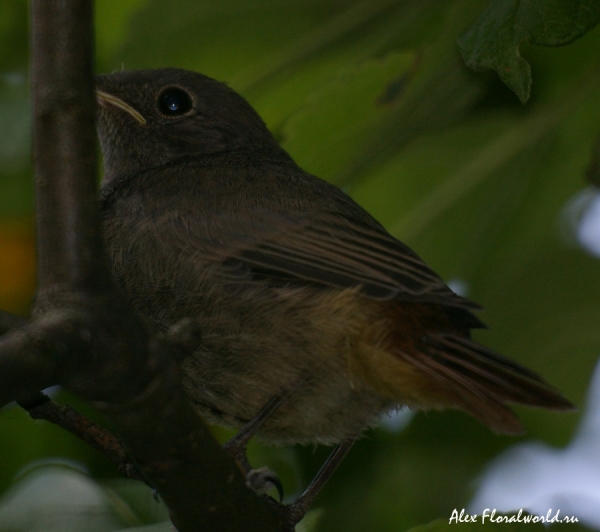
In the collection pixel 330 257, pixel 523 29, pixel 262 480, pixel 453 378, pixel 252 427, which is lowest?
pixel 262 480

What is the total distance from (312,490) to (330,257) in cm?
104

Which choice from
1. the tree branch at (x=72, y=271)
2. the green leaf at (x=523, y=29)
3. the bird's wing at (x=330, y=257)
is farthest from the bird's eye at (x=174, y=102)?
the tree branch at (x=72, y=271)

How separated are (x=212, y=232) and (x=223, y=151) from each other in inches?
44.6

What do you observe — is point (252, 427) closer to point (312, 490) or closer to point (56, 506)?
point (312, 490)

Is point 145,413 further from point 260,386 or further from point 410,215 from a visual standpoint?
point 410,215

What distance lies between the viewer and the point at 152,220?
3.61m

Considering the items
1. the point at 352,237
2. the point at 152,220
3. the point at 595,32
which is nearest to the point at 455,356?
the point at 352,237

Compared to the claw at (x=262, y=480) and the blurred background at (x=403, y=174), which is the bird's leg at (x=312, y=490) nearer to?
the claw at (x=262, y=480)

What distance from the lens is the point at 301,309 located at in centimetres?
336

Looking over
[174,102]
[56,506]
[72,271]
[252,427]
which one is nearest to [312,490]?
[252,427]

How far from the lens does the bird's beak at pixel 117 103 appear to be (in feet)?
14.6

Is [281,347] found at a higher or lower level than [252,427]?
higher

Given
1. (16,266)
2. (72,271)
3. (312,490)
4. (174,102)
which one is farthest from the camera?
(174,102)

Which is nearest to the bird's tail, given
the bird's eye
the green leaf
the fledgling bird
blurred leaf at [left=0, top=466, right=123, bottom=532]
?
the fledgling bird
